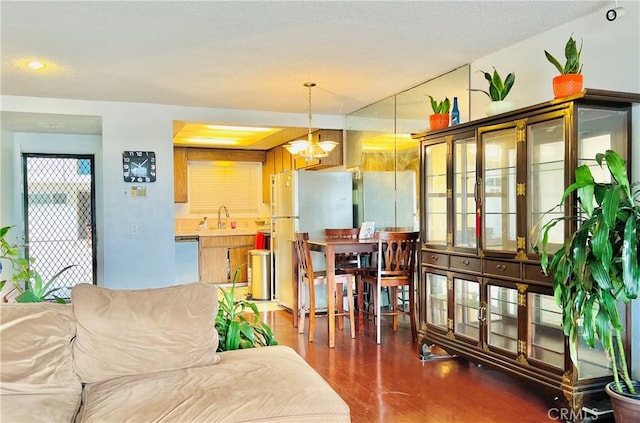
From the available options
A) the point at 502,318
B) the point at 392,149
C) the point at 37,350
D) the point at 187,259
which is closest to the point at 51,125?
the point at 187,259

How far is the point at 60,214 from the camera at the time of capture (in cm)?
712

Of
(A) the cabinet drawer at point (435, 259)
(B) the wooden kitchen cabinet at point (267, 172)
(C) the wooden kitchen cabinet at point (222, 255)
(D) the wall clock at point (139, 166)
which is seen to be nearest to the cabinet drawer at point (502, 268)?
(A) the cabinet drawer at point (435, 259)

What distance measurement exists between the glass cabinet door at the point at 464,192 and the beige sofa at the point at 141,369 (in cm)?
190

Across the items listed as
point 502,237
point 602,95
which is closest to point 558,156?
point 602,95

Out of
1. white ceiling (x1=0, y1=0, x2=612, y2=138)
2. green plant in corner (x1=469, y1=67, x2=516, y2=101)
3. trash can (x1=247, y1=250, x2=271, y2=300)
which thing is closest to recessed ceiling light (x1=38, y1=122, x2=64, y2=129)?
white ceiling (x1=0, y1=0, x2=612, y2=138)

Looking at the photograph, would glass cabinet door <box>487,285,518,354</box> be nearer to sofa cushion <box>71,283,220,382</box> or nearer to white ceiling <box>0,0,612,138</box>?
white ceiling <box>0,0,612,138</box>

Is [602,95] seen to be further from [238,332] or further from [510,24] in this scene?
[238,332]

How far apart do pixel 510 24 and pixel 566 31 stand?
390 millimetres

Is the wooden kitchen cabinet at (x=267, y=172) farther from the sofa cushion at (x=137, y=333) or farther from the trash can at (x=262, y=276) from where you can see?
the sofa cushion at (x=137, y=333)

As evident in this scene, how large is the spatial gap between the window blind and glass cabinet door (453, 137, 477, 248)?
5.97m

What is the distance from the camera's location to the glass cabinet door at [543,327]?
3.14 metres

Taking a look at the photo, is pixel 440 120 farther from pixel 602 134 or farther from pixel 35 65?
pixel 35 65

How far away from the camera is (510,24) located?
3.44 m

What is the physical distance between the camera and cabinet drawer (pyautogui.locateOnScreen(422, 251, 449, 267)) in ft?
13.1
